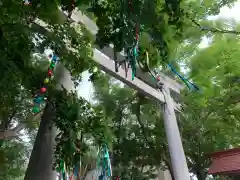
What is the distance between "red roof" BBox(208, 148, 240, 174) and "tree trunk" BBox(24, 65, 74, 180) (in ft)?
7.90

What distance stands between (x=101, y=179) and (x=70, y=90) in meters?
0.66

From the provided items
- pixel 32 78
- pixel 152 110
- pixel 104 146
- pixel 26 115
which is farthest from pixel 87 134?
pixel 152 110

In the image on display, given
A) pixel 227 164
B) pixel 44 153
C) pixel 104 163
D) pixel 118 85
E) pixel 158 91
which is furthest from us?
pixel 118 85

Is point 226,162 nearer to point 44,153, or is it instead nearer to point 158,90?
point 158,90

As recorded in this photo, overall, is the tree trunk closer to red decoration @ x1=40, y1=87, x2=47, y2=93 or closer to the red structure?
red decoration @ x1=40, y1=87, x2=47, y2=93

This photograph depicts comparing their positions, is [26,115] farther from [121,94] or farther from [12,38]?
[12,38]

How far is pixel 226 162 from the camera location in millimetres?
3330

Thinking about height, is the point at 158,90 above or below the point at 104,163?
above

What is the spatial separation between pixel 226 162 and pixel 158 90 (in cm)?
135

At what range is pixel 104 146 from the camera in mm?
1714

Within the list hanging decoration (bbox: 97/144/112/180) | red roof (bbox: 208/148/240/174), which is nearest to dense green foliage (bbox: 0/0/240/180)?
hanging decoration (bbox: 97/144/112/180)

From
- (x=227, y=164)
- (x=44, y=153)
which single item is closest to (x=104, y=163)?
(x=44, y=153)

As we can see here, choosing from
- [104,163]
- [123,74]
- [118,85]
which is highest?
[118,85]

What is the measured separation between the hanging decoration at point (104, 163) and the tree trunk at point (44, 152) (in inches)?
12.2
